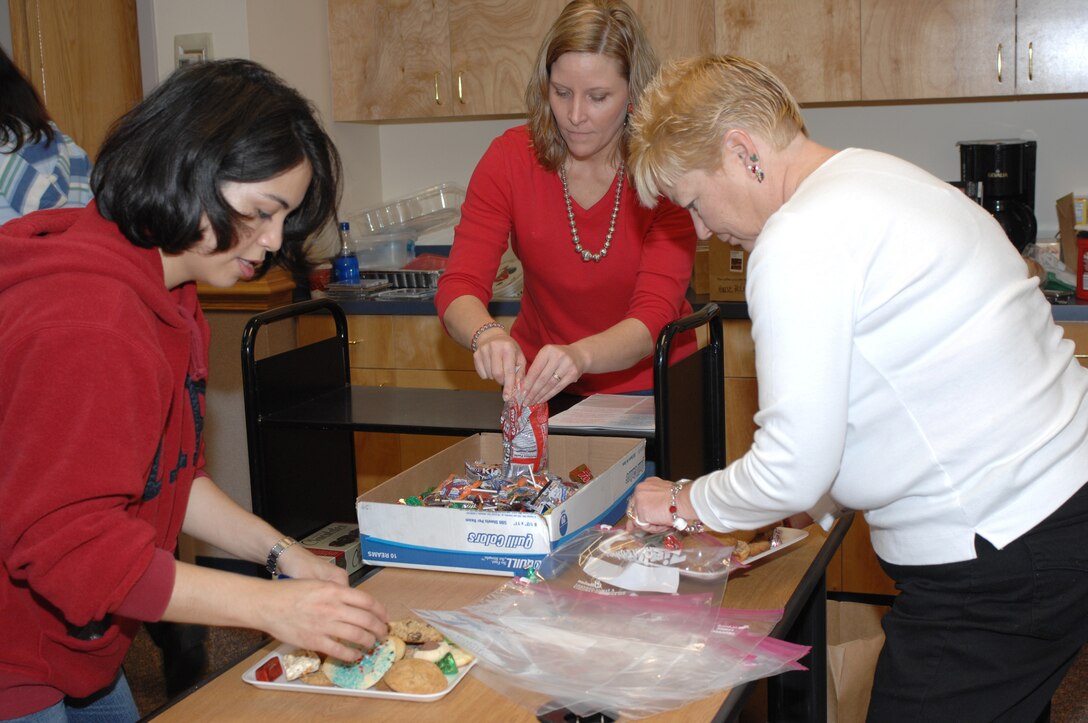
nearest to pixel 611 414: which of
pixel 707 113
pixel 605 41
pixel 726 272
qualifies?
pixel 605 41

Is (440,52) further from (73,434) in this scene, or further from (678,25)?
(73,434)

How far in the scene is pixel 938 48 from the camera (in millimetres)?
3342

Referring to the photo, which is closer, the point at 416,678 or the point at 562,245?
the point at 416,678

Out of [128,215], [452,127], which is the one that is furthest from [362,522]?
[452,127]

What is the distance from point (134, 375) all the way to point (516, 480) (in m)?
0.75

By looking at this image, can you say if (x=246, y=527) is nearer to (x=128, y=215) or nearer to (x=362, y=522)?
(x=362, y=522)

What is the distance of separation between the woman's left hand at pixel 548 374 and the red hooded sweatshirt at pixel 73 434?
72 centimetres

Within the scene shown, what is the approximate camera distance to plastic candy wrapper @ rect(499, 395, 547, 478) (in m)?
1.75

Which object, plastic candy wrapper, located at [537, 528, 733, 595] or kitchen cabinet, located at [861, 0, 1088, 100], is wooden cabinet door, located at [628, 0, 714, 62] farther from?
plastic candy wrapper, located at [537, 528, 733, 595]

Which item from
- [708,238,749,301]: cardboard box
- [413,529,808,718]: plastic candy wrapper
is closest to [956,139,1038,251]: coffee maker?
[708,238,749,301]: cardboard box

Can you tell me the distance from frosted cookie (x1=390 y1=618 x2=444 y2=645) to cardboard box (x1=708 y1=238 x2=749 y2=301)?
2148mm

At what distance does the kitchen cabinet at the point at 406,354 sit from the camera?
362 cm

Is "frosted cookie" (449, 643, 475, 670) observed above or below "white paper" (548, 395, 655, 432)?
below

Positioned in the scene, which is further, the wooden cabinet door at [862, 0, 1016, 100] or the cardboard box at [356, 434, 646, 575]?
the wooden cabinet door at [862, 0, 1016, 100]
